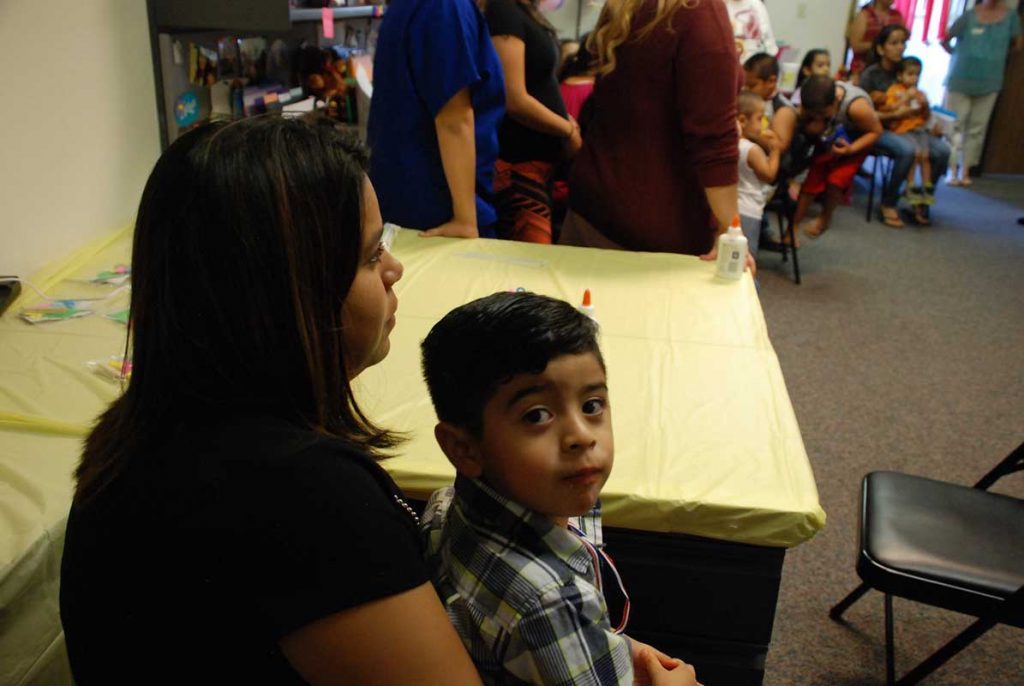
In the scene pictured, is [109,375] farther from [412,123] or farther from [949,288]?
[949,288]

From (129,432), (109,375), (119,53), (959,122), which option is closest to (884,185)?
(959,122)

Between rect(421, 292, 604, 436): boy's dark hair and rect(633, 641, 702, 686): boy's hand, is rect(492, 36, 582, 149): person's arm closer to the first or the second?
rect(421, 292, 604, 436): boy's dark hair

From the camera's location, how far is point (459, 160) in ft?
6.93

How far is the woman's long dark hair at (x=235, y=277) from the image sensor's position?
2.18 feet

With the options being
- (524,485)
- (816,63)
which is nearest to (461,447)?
(524,485)

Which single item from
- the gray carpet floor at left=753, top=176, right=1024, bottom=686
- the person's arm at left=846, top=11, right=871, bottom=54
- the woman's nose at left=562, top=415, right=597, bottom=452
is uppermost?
the person's arm at left=846, top=11, right=871, bottom=54

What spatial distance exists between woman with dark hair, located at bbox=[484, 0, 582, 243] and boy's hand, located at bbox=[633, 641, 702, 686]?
1671mm

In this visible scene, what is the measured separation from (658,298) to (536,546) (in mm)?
1111

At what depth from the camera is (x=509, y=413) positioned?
850 mm

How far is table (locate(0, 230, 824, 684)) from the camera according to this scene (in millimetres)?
1055

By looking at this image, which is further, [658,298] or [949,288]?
[949,288]

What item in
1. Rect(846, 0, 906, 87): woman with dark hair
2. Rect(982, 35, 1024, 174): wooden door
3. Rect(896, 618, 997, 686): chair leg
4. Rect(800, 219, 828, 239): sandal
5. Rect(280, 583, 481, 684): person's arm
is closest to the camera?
Rect(280, 583, 481, 684): person's arm

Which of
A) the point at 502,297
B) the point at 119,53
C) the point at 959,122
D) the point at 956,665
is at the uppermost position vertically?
the point at 119,53

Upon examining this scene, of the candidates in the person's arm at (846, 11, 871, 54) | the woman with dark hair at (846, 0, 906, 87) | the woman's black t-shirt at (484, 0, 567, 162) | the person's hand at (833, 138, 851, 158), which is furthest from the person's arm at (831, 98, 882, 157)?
the woman's black t-shirt at (484, 0, 567, 162)
